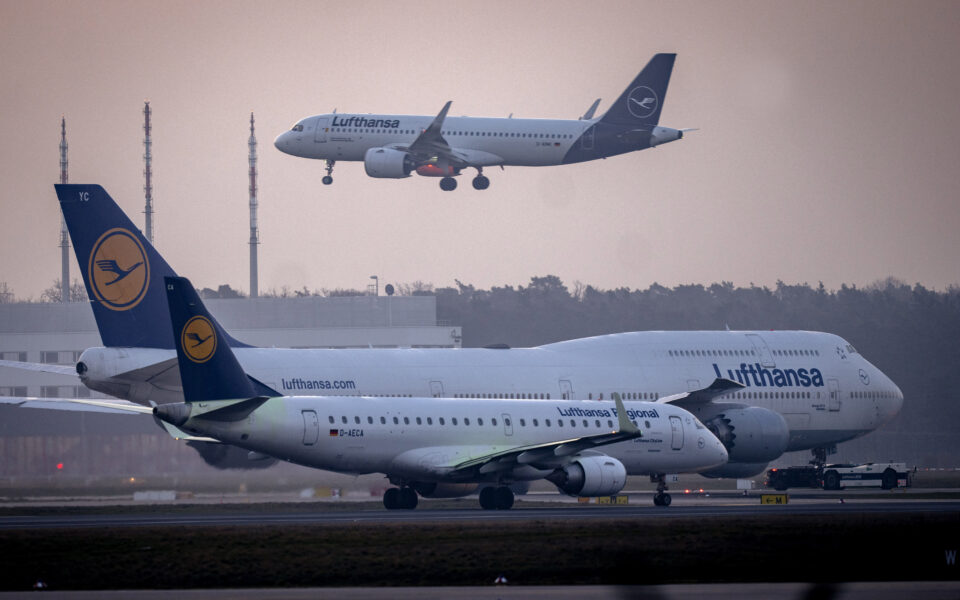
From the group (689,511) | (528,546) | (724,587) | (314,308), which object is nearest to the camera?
(724,587)

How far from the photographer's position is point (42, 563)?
96.1 ft

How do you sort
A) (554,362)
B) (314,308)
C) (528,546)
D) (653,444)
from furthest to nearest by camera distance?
(314,308) → (554,362) → (653,444) → (528,546)

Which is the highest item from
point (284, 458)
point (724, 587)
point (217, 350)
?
point (217, 350)

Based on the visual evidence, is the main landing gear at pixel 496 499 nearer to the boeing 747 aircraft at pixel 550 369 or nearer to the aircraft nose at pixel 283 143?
the boeing 747 aircraft at pixel 550 369

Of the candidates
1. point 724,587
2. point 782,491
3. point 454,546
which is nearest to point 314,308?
point 782,491

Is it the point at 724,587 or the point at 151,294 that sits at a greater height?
the point at 151,294

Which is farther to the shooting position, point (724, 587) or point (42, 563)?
point (42, 563)

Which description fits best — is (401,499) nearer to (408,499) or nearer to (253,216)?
(408,499)

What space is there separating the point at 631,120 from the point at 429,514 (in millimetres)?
35215

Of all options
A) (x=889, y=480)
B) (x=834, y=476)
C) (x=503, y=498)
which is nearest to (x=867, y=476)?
(x=834, y=476)

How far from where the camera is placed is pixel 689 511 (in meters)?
42.9

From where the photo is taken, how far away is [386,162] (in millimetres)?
71250

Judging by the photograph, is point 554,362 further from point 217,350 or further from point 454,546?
point 454,546

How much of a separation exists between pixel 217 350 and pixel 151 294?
10.5 meters
